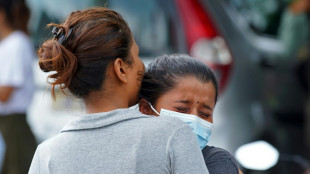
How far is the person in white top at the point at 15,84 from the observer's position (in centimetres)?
440

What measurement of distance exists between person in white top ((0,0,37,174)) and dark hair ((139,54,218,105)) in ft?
7.41

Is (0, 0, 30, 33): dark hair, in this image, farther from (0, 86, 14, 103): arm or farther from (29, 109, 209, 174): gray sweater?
(29, 109, 209, 174): gray sweater

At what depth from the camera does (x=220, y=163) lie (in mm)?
2033

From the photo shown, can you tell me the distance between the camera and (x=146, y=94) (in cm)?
229

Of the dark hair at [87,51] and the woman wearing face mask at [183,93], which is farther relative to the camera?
the woman wearing face mask at [183,93]

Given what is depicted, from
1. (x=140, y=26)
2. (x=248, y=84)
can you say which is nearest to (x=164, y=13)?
(x=140, y=26)

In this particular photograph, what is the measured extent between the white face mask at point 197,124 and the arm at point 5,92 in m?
2.38

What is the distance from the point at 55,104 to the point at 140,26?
0.78 metres

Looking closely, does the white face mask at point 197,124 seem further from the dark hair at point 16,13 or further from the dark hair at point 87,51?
the dark hair at point 16,13

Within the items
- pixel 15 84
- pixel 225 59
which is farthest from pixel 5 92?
pixel 225 59

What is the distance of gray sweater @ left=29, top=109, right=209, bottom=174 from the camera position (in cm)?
188

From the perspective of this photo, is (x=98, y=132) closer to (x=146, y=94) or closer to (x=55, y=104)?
(x=146, y=94)

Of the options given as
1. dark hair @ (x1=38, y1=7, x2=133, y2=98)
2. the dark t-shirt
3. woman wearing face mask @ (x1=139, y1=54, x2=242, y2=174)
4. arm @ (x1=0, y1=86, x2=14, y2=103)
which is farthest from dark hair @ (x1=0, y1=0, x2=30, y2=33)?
the dark t-shirt

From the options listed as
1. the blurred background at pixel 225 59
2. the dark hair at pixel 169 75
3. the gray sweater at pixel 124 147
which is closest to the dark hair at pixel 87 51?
the gray sweater at pixel 124 147
